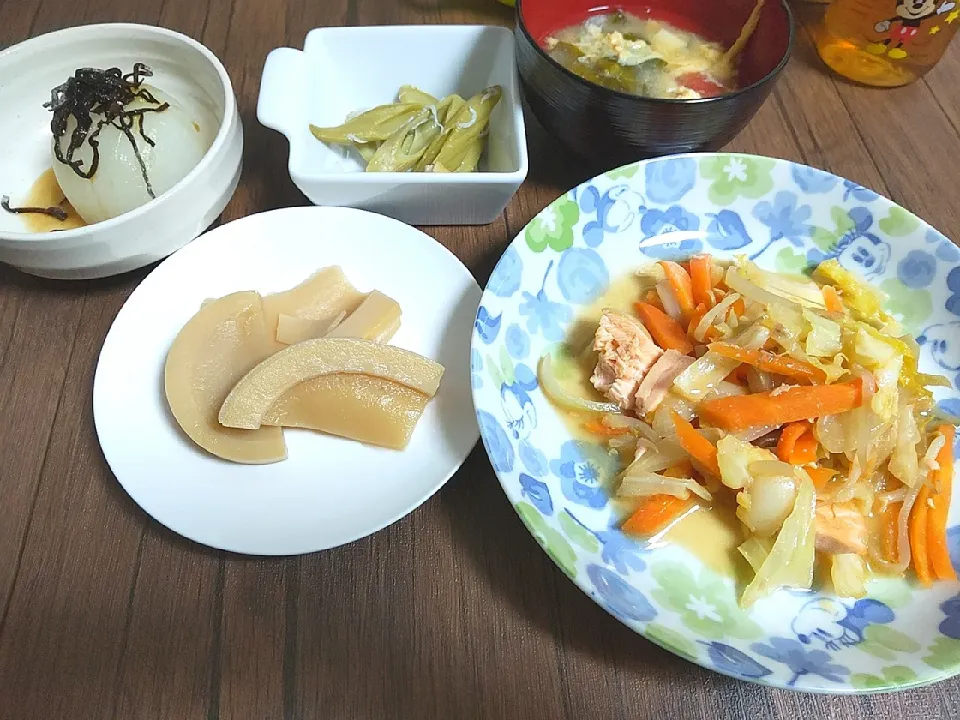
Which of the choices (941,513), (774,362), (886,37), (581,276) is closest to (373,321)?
(581,276)

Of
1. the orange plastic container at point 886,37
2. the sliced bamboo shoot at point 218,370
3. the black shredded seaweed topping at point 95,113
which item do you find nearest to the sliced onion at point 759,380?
the sliced bamboo shoot at point 218,370

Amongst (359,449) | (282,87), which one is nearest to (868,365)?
(359,449)

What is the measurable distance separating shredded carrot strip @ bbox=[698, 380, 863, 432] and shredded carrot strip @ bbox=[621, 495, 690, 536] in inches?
Answer: 4.4

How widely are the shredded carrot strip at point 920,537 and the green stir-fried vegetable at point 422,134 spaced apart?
76 centimetres

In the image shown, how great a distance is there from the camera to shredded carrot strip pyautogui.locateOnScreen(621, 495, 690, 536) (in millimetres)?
767

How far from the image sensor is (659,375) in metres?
0.84

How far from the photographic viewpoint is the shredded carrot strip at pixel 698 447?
30.4 inches

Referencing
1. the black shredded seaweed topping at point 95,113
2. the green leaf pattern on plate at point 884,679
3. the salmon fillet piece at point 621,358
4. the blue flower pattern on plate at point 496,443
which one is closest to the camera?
the green leaf pattern on plate at point 884,679

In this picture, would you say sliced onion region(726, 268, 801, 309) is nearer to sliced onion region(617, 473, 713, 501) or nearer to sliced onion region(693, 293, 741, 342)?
sliced onion region(693, 293, 741, 342)

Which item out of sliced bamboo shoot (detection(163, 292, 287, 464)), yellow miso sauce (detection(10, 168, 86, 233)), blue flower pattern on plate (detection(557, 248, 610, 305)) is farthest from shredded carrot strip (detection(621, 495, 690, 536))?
yellow miso sauce (detection(10, 168, 86, 233))

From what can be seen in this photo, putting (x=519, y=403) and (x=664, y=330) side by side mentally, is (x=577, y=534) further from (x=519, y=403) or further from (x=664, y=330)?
(x=664, y=330)

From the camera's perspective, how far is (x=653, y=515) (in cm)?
77

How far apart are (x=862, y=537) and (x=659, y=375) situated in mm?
293

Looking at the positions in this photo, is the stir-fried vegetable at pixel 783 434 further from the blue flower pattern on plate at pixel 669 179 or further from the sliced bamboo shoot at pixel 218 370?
the sliced bamboo shoot at pixel 218 370
